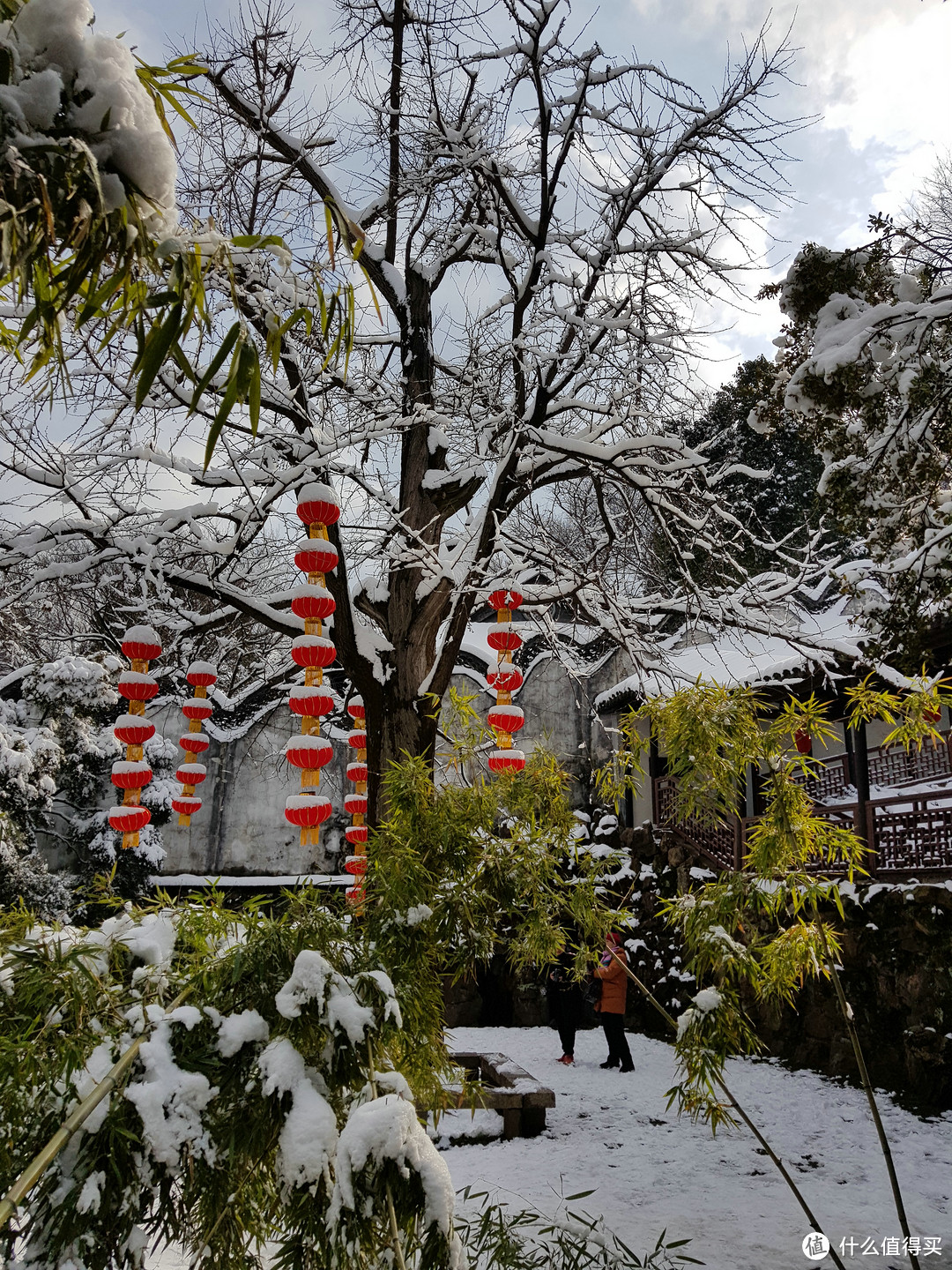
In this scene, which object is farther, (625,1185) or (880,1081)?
(880,1081)

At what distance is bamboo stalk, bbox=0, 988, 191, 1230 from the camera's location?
1.48 m

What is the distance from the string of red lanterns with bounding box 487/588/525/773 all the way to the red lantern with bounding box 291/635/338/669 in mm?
1144

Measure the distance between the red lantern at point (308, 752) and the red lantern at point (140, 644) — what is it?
1.64 metres

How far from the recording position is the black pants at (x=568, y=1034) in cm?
858

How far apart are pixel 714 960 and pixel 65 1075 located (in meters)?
2.11

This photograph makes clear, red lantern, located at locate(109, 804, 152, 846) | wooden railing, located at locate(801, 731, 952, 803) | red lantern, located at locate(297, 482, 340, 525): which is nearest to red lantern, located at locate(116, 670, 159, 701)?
red lantern, located at locate(109, 804, 152, 846)

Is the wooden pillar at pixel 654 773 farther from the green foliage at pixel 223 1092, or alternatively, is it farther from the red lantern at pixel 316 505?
the green foliage at pixel 223 1092

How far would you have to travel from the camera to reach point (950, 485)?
5.13 meters

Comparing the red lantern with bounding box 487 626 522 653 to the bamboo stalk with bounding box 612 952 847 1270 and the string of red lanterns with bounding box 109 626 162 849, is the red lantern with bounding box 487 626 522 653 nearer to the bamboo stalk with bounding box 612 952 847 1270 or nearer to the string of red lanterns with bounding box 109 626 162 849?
the string of red lanterns with bounding box 109 626 162 849

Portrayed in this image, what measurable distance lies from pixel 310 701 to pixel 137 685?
181cm

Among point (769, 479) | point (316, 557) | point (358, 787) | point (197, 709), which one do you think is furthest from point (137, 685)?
point (769, 479)

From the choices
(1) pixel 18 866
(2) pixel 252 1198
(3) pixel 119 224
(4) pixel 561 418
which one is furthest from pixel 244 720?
(3) pixel 119 224

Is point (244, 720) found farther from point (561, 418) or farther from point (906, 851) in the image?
point (906, 851)

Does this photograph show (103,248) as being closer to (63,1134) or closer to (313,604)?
(63,1134)
